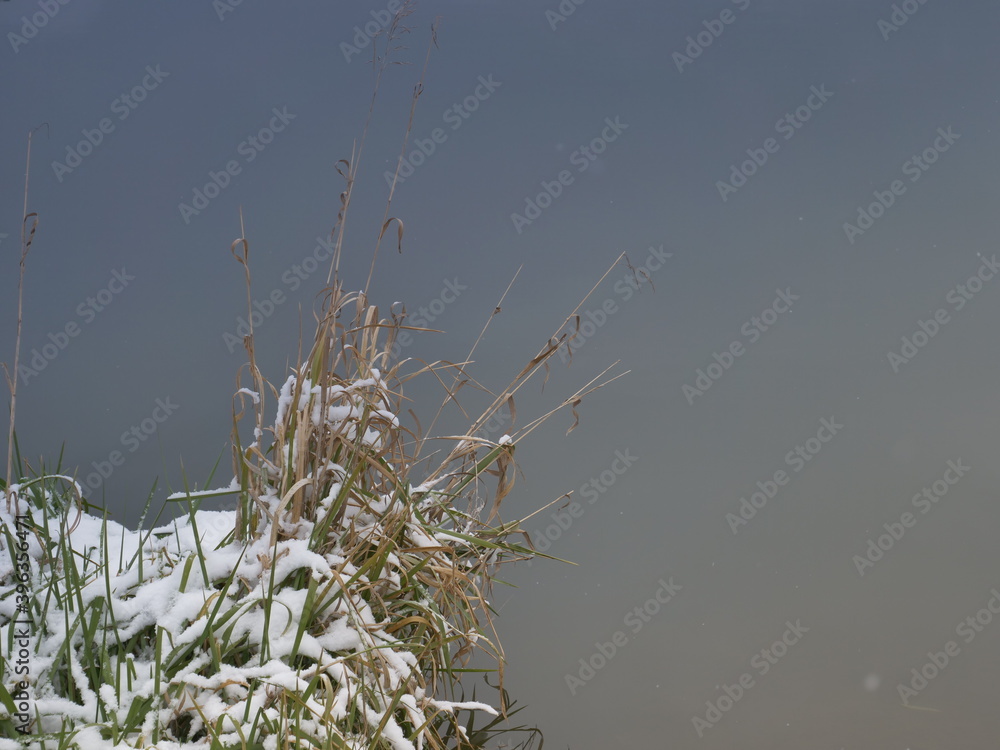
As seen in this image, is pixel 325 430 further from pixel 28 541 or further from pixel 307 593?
pixel 28 541

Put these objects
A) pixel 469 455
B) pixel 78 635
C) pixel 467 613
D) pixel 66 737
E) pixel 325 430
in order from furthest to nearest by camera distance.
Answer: pixel 469 455
pixel 467 613
pixel 325 430
pixel 78 635
pixel 66 737

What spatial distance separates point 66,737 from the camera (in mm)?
798

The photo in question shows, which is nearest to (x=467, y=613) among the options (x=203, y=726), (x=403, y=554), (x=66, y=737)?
(x=403, y=554)

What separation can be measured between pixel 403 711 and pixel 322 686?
7.4 inches

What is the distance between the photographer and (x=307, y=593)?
0.93 m

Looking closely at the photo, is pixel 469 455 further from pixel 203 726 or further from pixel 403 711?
pixel 203 726

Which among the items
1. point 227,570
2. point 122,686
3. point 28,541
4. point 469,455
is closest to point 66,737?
point 122,686

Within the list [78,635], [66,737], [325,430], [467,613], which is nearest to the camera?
[66,737]

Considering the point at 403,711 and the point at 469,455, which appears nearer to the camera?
the point at 403,711

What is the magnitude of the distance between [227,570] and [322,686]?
0.19 metres

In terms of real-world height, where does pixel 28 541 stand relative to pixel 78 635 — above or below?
above

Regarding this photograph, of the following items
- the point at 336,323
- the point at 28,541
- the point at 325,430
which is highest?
the point at 336,323
